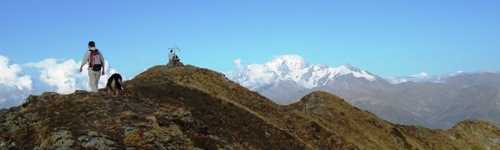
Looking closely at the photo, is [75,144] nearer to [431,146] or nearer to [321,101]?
[321,101]

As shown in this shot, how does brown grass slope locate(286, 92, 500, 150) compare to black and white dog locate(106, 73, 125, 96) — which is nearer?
black and white dog locate(106, 73, 125, 96)

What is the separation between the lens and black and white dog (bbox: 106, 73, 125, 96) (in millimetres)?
30317

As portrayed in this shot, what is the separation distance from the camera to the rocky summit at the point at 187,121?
24.6 metres

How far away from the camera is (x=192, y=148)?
2539cm

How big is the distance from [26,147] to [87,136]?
113 inches

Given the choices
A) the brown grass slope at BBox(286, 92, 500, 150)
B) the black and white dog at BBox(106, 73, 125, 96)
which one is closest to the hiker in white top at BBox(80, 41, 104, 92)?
the black and white dog at BBox(106, 73, 125, 96)

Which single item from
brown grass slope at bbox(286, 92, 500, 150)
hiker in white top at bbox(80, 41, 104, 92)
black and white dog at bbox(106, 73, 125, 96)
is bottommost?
brown grass slope at bbox(286, 92, 500, 150)

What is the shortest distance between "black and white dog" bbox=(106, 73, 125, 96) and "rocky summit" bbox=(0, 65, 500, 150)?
0.40 metres

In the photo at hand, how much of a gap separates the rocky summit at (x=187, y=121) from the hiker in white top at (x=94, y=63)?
1.43 m

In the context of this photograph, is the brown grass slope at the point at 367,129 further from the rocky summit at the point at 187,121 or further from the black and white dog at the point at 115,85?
the black and white dog at the point at 115,85

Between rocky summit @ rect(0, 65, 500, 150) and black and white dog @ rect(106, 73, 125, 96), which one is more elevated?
black and white dog @ rect(106, 73, 125, 96)

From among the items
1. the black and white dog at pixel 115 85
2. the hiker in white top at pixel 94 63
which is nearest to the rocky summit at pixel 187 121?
the black and white dog at pixel 115 85

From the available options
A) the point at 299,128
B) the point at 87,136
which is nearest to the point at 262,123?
the point at 299,128

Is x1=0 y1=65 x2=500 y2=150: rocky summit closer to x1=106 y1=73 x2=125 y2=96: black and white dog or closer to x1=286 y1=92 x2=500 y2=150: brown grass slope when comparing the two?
x1=286 y1=92 x2=500 y2=150: brown grass slope
